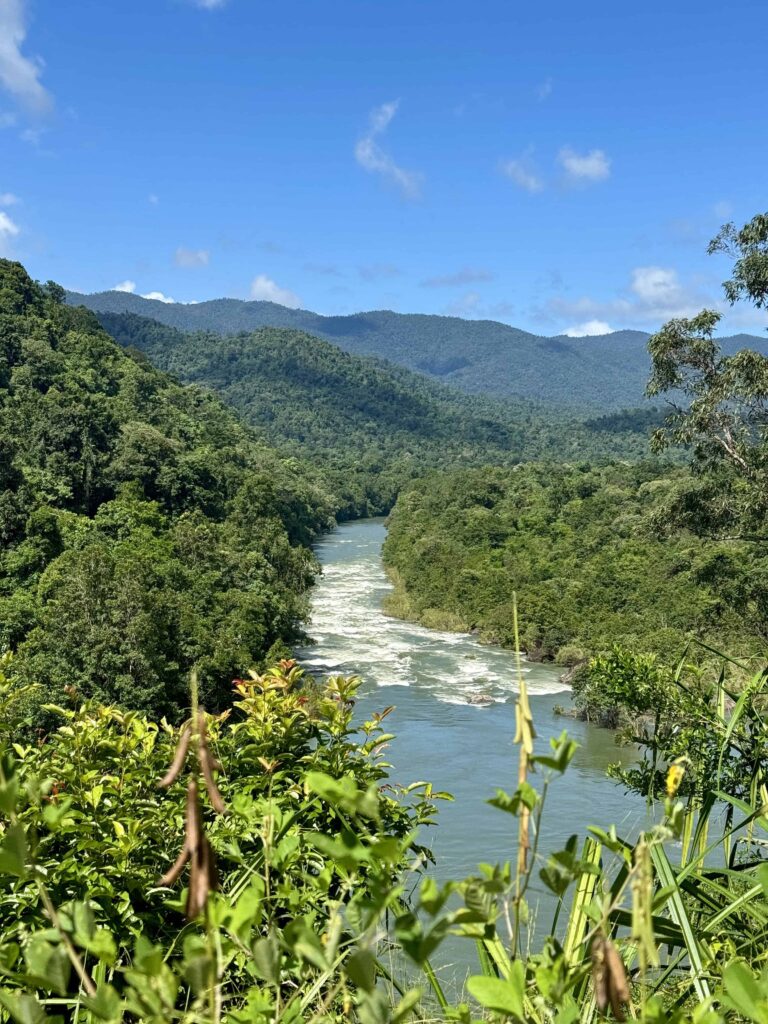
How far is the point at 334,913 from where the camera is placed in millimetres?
807

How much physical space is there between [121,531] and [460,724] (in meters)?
13.8

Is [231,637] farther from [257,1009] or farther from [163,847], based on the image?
[257,1009]

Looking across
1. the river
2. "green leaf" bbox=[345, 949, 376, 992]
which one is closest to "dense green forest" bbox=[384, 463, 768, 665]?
the river

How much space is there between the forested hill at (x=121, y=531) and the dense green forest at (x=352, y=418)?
30.5m

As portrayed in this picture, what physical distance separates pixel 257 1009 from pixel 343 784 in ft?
1.29

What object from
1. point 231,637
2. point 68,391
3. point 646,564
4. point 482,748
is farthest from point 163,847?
point 68,391

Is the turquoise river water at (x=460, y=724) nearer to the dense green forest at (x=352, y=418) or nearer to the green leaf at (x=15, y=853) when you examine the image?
the green leaf at (x=15, y=853)

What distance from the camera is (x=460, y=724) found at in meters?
19.8

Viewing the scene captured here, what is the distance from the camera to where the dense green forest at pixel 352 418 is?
299ft

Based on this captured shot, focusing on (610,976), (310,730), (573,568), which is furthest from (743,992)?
(573,568)

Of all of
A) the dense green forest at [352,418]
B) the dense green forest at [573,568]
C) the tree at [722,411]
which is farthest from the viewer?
the dense green forest at [352,418]

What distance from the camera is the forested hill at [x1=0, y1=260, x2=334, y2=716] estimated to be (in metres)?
16.9

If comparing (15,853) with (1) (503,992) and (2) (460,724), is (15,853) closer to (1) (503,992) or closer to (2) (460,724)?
(1) (503,992)

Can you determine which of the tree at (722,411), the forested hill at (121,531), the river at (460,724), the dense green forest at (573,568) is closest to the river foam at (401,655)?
the river at (460,724)
